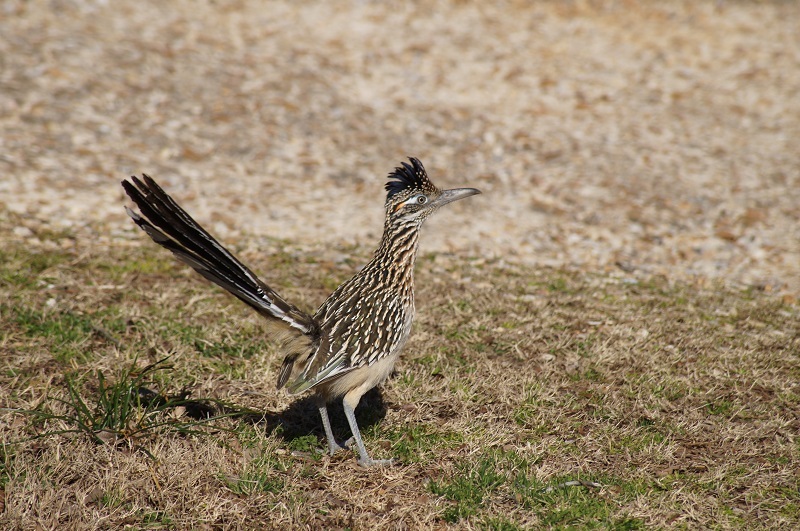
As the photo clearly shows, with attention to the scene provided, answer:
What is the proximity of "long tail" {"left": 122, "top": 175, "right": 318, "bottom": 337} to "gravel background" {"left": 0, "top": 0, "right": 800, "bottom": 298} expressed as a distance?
13.9 ft

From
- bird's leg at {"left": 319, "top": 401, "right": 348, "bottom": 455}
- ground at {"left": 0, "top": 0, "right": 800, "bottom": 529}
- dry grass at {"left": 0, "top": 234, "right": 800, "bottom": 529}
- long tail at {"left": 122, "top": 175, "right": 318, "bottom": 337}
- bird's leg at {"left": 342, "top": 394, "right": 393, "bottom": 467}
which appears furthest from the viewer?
bird's leg at {"left": 319, "top": 401, "right": 348, "bottom": 455}

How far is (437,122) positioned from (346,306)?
24.7 feet

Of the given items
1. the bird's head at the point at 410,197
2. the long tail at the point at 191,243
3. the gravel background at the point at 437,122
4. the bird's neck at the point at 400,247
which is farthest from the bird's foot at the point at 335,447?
the gravel background at the point at 437,122

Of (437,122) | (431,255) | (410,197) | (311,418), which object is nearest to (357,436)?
(311,418)

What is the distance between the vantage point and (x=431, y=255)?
28.9ft

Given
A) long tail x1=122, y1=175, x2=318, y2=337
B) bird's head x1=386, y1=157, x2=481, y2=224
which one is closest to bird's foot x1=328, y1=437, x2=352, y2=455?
long tail x1=122, y1=175, x2=318, y2=337

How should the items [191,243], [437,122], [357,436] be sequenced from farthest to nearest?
[437,122] < [357,436] < [191,243]

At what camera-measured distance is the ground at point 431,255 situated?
5.01 m

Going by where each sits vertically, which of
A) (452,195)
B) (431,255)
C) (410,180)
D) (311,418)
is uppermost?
(410,180)

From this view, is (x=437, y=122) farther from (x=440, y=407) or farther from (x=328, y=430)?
(x=328, y=430)

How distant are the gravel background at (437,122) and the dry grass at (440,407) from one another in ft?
4.13

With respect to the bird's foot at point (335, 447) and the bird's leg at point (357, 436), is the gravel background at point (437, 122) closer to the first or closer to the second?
the bird's foot at point (335, 447)

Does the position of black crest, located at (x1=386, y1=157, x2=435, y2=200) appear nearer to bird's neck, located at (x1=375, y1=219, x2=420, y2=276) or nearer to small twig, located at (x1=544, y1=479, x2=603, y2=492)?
bird's neck, located at (x1=375, y1=219, x2=420, y2=276)

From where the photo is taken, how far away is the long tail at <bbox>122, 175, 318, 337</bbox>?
441 cm
